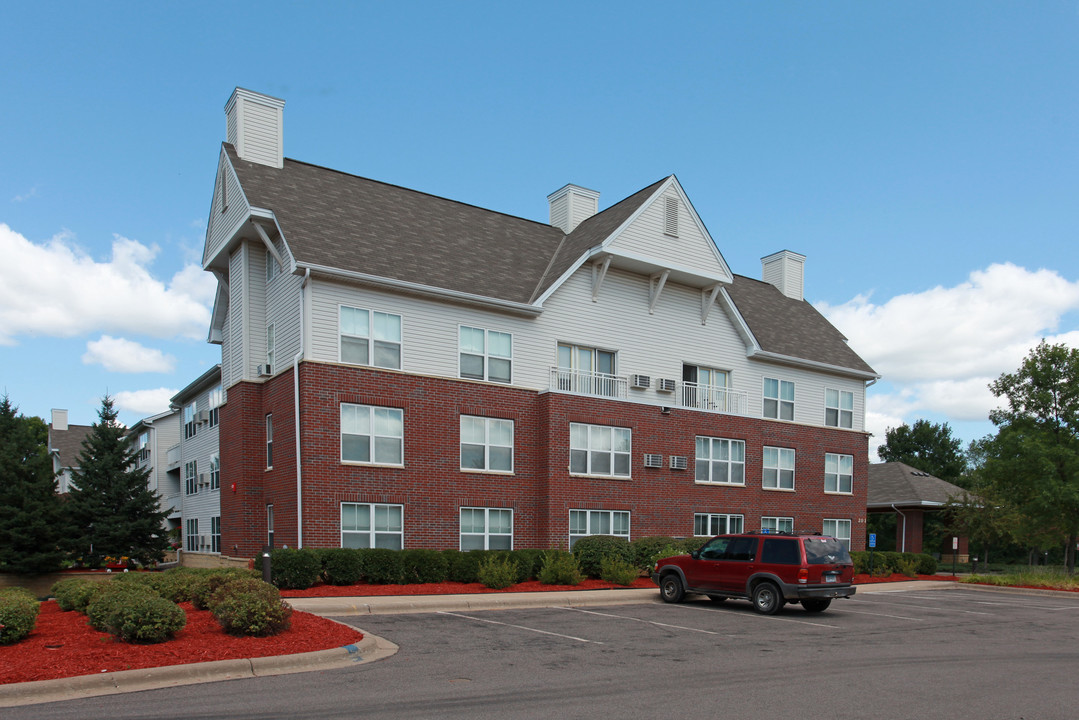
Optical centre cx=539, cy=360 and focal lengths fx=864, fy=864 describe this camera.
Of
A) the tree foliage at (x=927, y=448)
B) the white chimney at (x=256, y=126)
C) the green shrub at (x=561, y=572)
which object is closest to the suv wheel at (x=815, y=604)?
the green shrub at (x=561, y=572)

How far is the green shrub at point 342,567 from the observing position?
20.7 m

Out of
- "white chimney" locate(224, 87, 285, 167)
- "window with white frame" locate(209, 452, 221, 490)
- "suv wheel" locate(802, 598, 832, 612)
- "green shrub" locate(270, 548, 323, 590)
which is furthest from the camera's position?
"window with white frame" locate(209, 452, 221, 490)

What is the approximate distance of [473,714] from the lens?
28.4 feet

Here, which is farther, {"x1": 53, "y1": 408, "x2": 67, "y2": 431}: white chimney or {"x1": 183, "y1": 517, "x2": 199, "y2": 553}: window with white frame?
{"x1": 53, "y1": 408, "x2": 67, "y2": 431}: white chimney

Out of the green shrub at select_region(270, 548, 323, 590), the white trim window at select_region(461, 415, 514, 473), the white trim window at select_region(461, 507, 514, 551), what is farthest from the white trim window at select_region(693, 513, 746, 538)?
the green shrub at select_region(270, 548, 323, 590)

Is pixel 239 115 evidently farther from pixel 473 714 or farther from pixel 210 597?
pixel 473 714

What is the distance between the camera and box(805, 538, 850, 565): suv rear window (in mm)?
18312

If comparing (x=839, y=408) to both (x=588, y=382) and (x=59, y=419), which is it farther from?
(x=59, y=419)

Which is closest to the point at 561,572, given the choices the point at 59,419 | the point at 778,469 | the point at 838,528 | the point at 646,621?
the point at 646,621

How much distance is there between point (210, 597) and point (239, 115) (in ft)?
57.8

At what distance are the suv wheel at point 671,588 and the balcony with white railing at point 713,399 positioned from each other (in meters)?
10.6

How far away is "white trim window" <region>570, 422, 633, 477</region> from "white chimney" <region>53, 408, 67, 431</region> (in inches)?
2188

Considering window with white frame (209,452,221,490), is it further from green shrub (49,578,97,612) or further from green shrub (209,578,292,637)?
green shrub (209,578,292,637)

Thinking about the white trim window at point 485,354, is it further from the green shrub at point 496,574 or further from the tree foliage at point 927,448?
the tree foliage at point 927,448
